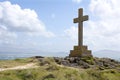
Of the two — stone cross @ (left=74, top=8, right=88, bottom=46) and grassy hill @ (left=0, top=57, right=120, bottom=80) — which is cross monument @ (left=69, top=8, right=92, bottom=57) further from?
grassy hill @ (left=0, top=57, right=120, bottom=80)

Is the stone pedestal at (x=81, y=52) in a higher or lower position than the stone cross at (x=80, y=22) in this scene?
lower

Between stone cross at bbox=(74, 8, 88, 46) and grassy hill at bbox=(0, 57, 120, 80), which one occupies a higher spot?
stone cross at bbox=(74, 8, 88, 46)

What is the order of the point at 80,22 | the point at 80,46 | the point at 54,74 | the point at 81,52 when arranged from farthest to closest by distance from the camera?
the point at 80,22 < the point at 80,46 < the point at 81,52 < the point at 54,74

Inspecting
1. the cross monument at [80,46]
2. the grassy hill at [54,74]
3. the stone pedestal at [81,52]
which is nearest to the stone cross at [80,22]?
the cross monument at [80,46]

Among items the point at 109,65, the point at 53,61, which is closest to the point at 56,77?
the point at 53,61

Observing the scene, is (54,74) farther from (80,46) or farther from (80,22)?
(80,22)

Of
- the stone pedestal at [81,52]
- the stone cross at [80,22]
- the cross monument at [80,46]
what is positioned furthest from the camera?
the stone cross at [80,22]

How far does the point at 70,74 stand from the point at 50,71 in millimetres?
1476

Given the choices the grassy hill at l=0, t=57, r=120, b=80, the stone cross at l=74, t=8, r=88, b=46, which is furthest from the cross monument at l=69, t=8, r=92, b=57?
the grassy hill at l=0, t=57, r=120, b=80

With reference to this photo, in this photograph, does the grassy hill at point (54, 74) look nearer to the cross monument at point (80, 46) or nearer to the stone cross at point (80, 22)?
the cross monument at point (80, 46)

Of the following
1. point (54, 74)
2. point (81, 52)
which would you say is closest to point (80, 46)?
point (81, 52)

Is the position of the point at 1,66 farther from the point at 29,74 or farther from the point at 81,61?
the point at 81,61

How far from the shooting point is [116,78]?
20406mm

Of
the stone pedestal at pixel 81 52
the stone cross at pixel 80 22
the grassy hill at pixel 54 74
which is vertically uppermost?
the stone cross at pixel 80 22
